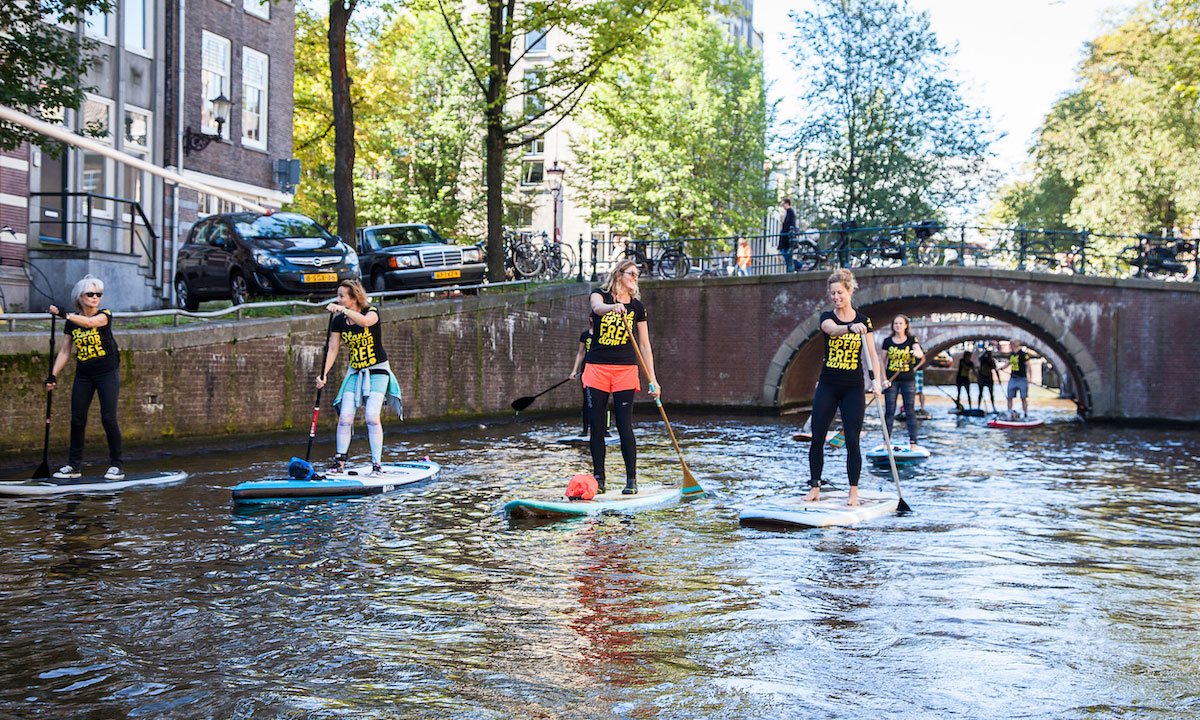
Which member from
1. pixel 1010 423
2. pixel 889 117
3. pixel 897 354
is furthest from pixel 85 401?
pixel 889 117

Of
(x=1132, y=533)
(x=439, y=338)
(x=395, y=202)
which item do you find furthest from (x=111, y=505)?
(x=395, y=202)

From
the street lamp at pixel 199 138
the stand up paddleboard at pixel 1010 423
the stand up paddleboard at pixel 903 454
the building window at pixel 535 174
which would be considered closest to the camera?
the stand up paddleboard at pixel 903 454

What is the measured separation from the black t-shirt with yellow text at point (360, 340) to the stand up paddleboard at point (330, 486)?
1.01 m

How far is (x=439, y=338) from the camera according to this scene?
849 inches

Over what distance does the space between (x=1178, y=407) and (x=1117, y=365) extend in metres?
1.60

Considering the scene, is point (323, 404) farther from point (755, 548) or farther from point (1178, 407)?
point (1178, 407)

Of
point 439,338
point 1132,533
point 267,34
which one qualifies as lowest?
point 1132,533


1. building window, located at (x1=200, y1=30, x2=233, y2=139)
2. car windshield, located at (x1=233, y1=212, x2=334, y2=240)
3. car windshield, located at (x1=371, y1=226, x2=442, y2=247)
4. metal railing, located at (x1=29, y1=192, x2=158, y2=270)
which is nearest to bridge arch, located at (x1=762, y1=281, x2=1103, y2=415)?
car windshield, located at (x1=371, y1=226, x2=442, y2=247)

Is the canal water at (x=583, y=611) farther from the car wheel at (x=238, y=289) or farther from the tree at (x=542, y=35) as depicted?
the tree at (x=542, y=35)

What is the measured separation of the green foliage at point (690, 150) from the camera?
1699 inches

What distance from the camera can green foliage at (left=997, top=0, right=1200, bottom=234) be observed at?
3800 cm

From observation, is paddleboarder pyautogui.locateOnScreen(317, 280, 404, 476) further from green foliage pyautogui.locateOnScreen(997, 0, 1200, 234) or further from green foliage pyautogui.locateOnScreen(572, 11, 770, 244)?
green foliage pyautogui.locateOnScreen(572, 11, 770, 244)

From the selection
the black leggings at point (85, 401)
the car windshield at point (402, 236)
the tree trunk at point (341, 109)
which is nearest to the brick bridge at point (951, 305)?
the car windshield at point (402, 236)

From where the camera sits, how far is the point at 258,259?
19.1m
